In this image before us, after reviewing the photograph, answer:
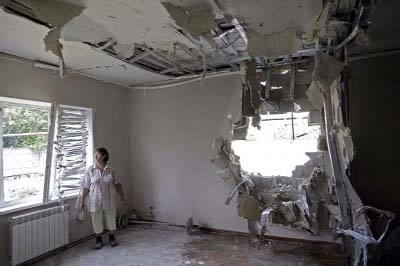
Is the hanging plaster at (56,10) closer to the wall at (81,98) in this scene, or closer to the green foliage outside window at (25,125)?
the wall at (81,98)

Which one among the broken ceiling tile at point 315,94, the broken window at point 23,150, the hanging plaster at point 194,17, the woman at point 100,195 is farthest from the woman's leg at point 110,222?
the broken ceiling tile at point 315,94

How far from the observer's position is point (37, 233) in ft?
11.2

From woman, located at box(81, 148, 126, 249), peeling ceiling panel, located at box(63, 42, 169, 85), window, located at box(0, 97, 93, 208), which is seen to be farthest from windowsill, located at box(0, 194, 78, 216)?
peeling ceiling panel, located at box(63, 42, 169, 85)

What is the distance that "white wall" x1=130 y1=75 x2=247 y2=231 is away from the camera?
4449 mm

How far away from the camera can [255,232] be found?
13.8ft

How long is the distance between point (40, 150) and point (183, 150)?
2095mm

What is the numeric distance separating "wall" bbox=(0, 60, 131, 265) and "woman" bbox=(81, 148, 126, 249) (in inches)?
14.4

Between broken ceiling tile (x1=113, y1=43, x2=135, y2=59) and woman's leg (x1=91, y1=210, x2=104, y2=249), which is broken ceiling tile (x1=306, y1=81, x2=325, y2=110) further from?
woman's leg (x1=91, y1=210, x2=104, y2=249)

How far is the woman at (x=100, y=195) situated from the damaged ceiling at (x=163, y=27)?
145cm

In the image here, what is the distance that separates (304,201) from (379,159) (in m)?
1.09

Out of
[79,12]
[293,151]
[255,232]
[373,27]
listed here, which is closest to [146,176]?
[255,232]

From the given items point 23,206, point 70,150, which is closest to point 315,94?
point 70,150

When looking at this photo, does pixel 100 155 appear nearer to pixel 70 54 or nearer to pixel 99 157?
pixel 99 157

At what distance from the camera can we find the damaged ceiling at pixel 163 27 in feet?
6.72
